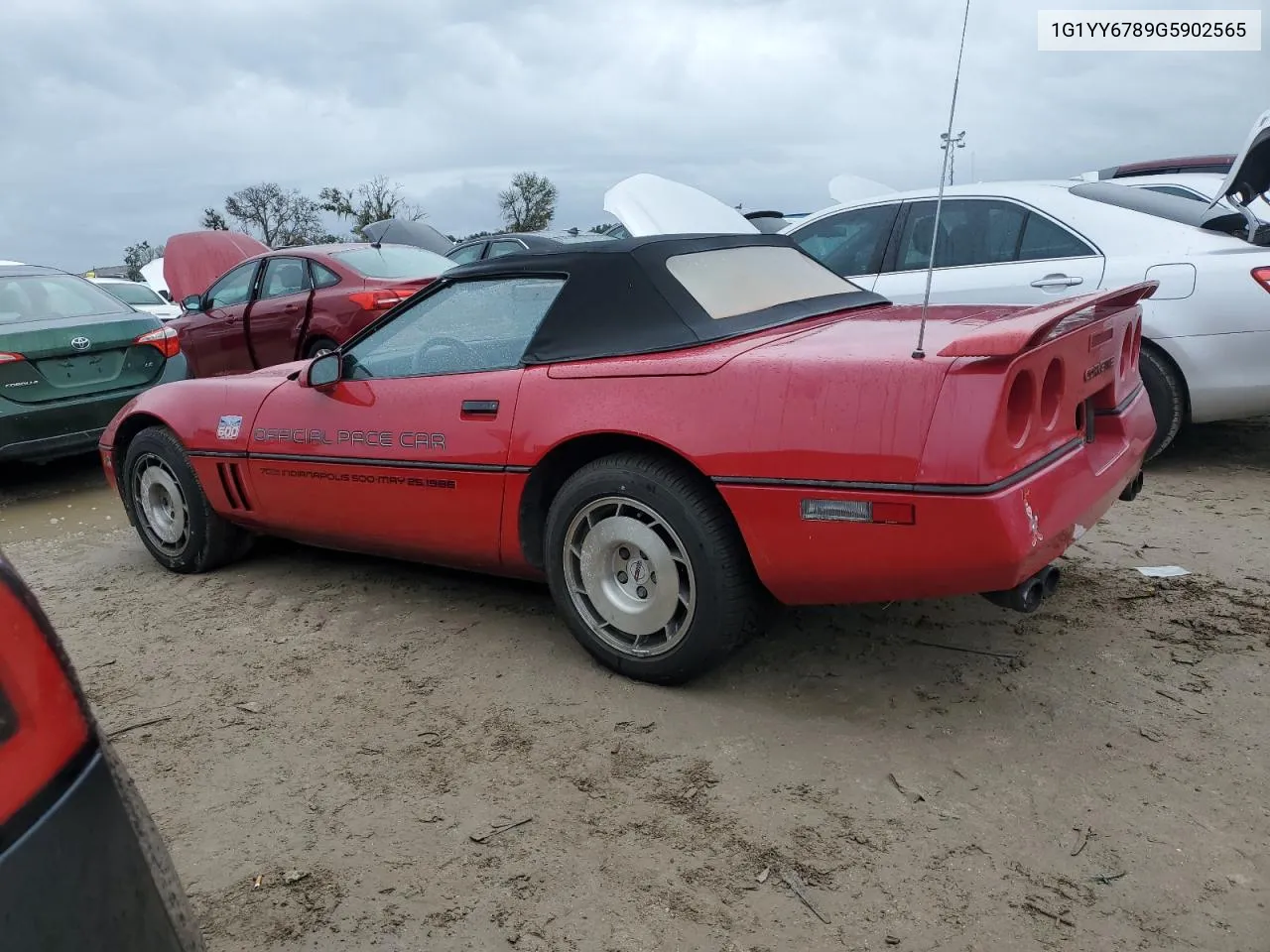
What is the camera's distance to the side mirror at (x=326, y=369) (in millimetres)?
3701

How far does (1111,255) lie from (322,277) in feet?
19.3

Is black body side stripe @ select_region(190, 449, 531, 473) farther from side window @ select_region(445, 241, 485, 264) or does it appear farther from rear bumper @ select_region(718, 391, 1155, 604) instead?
side window @ select_region(445, 241, 485, 264)

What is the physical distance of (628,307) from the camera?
3.04m

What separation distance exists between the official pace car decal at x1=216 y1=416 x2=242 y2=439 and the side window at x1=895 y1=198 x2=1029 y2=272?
3498 millimetres

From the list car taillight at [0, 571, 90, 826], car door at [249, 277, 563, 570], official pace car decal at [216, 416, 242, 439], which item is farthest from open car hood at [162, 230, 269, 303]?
car taillight at [0, 571, 90, 826]

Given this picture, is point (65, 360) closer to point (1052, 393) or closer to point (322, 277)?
point (322, 277)

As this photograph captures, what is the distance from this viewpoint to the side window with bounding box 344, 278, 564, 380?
328cm

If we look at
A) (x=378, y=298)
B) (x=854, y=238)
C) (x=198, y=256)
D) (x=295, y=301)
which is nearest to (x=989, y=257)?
(x=854, y=238)

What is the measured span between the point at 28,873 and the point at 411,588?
298 cm

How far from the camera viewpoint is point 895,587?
2.51 m

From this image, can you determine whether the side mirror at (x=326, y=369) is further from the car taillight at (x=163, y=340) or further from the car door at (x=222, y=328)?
the car door at (x=222, y=328)

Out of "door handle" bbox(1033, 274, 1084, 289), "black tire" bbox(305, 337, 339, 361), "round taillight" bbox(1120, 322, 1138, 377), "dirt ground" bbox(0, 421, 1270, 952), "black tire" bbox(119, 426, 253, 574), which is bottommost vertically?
"dirt ground" bbox(0, 421, 1270, 952)

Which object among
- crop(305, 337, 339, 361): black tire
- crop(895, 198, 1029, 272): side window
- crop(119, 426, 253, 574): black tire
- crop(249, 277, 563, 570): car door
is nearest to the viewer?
crop(249, 277, 563, 570): car door

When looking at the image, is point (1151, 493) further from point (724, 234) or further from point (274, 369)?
point (274, 369)
